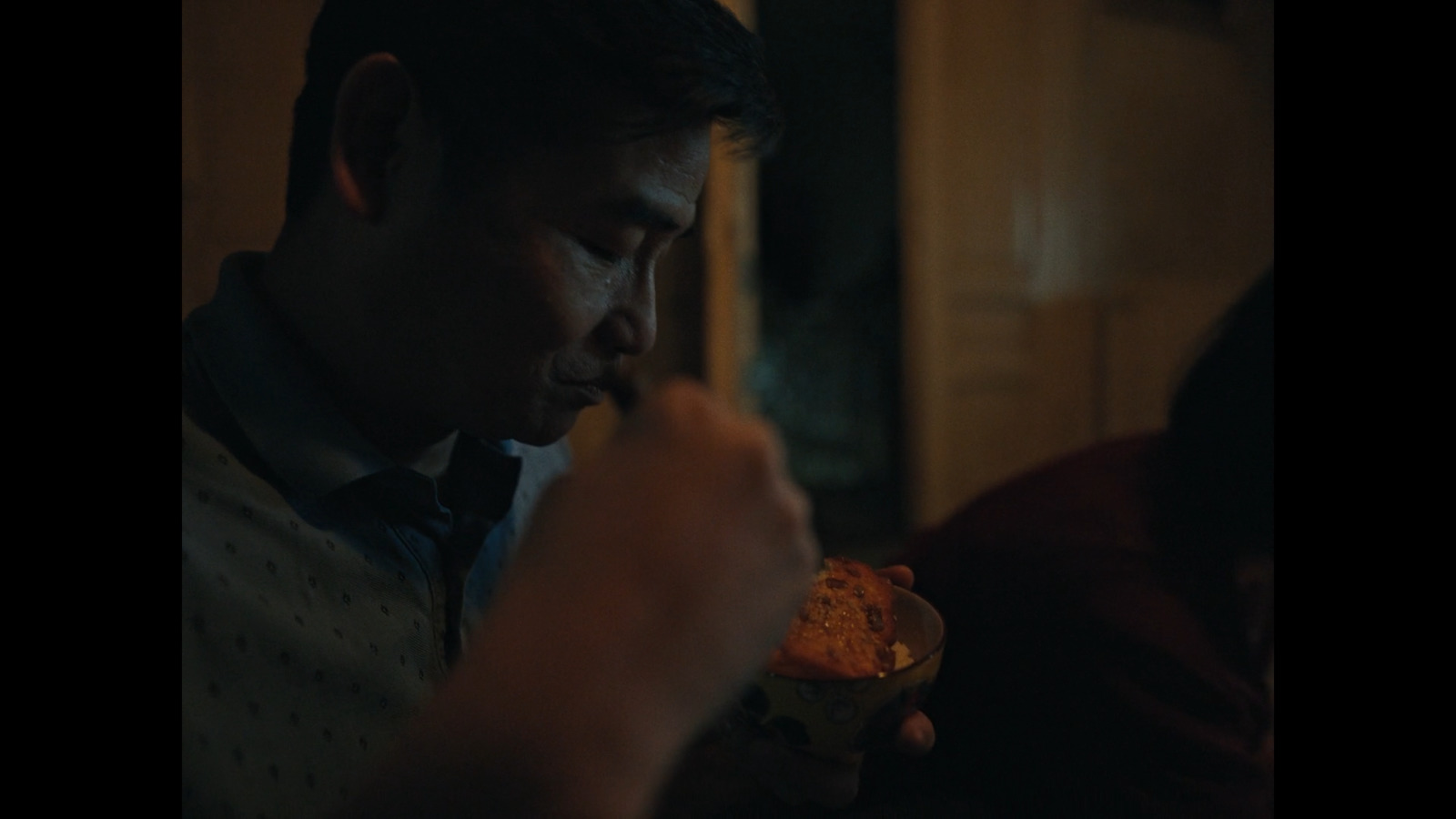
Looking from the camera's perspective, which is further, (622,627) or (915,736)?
(915,736)

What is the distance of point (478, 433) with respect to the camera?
1.78ft

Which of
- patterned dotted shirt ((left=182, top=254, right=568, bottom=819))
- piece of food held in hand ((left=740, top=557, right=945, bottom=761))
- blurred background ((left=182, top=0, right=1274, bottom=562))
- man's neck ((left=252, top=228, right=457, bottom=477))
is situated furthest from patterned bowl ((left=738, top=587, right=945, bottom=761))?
blurred background ((left=182, top=0, right=1274, bottom=562))

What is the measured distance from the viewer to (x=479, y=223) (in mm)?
477

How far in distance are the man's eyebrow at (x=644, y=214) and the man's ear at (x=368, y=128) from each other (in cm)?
13

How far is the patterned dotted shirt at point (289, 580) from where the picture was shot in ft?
1.34

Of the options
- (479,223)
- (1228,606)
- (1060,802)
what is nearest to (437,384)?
(479,223)

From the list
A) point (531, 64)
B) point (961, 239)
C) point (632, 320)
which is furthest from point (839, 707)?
point (961, 239)

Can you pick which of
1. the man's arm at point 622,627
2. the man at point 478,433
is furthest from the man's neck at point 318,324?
the man's arm at point 622,627

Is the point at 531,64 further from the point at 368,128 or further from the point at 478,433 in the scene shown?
the point at 478,433

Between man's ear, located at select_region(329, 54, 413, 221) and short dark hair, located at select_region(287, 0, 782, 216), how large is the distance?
0.05ft

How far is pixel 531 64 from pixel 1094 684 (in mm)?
592

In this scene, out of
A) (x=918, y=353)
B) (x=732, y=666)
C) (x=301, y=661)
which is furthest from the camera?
(x=918, y=353)
